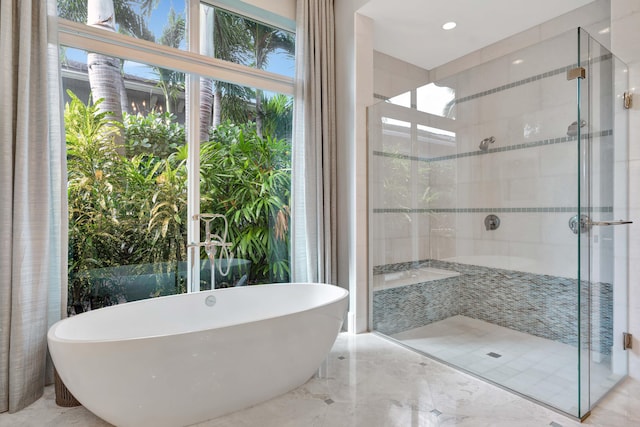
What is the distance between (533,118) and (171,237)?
2.70m

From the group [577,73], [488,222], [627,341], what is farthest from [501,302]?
[577,73]

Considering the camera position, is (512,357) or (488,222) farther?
(488,222)

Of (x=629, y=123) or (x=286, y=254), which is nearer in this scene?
(x=629, y=123)

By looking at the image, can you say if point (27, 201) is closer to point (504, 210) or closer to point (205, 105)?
point (205, 105)

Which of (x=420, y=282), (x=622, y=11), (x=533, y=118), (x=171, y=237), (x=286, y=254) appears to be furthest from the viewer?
(x=286, y=254)

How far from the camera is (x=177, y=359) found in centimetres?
154

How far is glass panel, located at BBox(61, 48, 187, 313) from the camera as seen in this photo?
2.25m

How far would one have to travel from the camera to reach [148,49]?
240 centimetres

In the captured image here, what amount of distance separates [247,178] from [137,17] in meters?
1.37

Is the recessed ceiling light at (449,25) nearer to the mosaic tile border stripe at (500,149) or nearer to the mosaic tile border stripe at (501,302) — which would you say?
the mosaic tile border stripe at (500,149)

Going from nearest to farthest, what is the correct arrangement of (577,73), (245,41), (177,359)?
(177,359) < (577,73) < (245,41)

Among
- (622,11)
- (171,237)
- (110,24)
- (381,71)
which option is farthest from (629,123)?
(110,24)

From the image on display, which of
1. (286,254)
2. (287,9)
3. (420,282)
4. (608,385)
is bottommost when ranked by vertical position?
(608,385)

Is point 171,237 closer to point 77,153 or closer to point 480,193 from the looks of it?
point 77,153
